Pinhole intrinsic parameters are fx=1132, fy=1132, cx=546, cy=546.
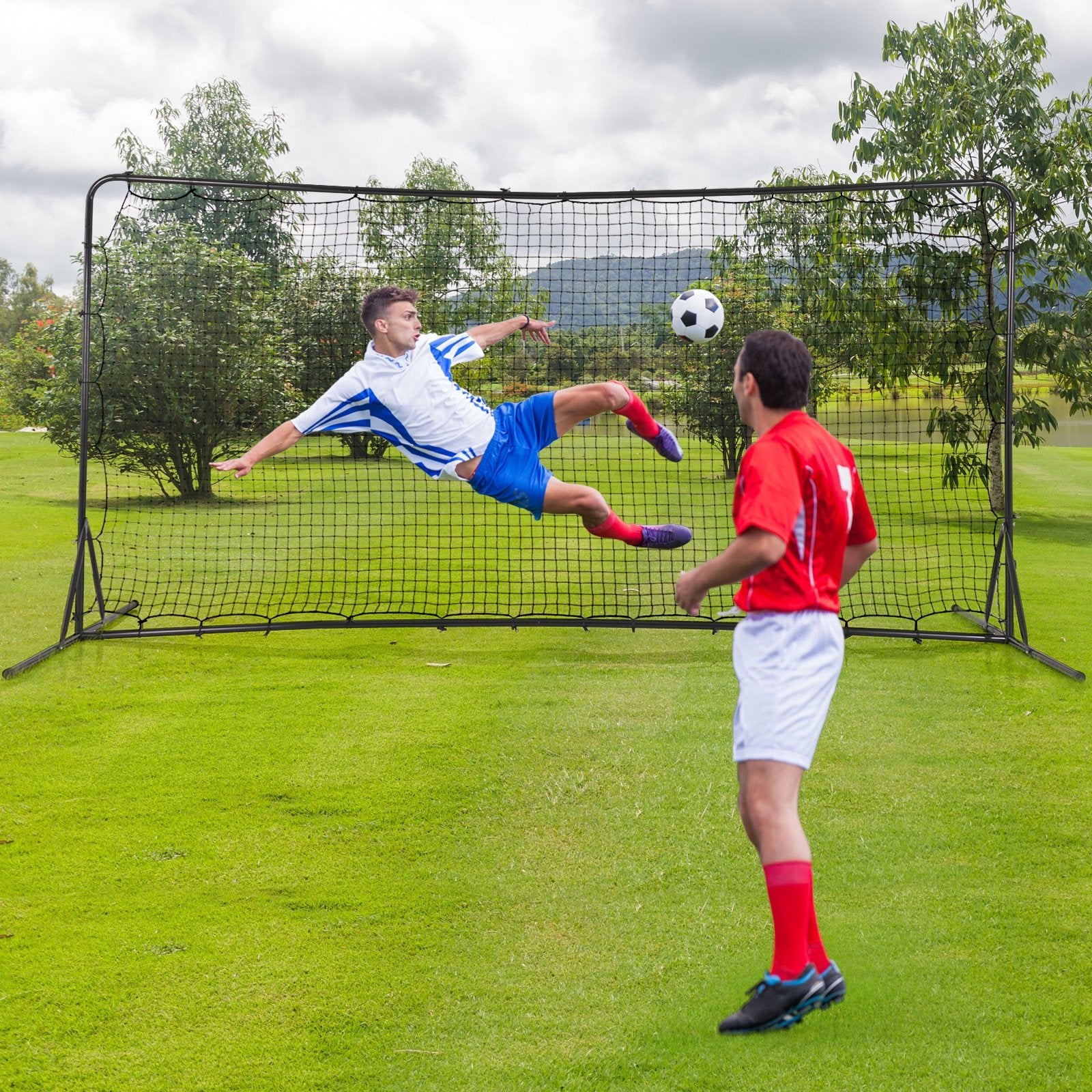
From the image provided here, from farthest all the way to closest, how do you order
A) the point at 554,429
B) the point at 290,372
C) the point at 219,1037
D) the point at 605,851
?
1. the point at 290,372
2. the point at 554,429
3. the point at 605,851
4. the point at 219,1037

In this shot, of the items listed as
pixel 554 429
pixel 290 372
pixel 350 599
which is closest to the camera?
pixel 554 429

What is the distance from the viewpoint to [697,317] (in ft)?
22.9

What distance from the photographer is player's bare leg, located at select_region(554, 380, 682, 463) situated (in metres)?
6.75

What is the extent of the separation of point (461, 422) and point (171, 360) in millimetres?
10692

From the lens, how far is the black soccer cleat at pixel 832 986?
3348 mm

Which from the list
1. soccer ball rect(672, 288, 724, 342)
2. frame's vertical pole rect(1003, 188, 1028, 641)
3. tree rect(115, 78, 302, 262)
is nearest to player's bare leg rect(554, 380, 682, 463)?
soccer ball rect(672, 288, 724, 342)

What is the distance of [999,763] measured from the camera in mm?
5758

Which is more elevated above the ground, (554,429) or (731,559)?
(554,429)

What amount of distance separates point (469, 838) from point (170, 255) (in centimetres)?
1412

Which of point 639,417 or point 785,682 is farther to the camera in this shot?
point 639,417

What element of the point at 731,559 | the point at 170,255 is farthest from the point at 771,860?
the point at 170,255

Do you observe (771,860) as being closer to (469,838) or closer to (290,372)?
(469,838)

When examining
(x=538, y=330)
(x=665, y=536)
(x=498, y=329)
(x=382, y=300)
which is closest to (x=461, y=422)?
(x=498, y=329)

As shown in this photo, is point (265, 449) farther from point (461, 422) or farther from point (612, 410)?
point (612, 410)
